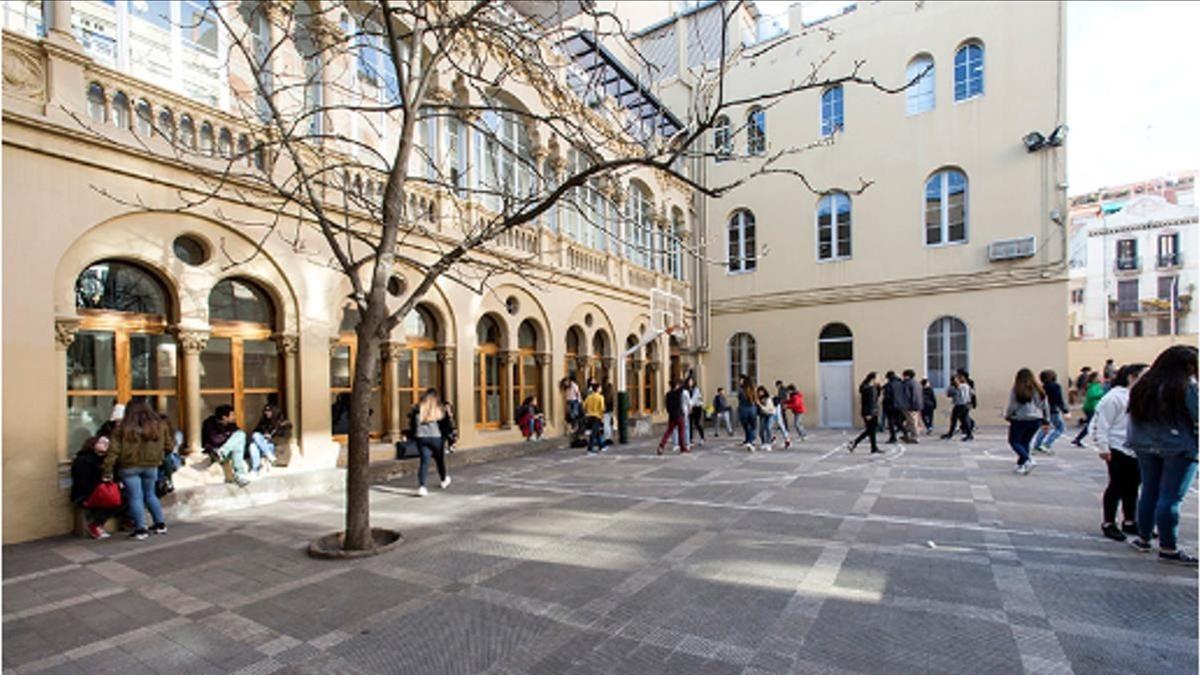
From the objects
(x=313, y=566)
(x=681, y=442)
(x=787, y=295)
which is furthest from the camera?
(x=787, y=295)

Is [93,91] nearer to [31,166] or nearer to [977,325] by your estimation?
[31,166]

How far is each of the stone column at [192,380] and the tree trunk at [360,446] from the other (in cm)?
396

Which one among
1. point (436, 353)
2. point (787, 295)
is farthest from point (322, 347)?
point (787, 295)

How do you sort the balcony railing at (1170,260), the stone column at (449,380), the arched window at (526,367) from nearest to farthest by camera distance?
1. the stone column at (449,380)
2. the arched window at (526,367)
3. the balcony railing at (1170,260)

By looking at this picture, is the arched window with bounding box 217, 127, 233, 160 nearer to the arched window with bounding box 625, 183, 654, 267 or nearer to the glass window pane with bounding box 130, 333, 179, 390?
the glass window pane with bounding box 130, 333, 179, 390

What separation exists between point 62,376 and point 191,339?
1.51 meters

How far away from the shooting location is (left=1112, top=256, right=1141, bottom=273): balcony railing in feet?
150

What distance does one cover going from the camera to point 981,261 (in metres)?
19.2

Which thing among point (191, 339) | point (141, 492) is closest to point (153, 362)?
point (191, 339)

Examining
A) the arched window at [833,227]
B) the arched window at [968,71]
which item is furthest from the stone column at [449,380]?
the arched window at [968,71]

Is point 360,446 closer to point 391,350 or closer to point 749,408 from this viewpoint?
point 391,350

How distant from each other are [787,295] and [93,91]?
20.2 meters

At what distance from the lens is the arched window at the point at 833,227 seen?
2148 cm

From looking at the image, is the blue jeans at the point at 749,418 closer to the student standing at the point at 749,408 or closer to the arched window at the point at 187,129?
the student standing at the point at 749,408
